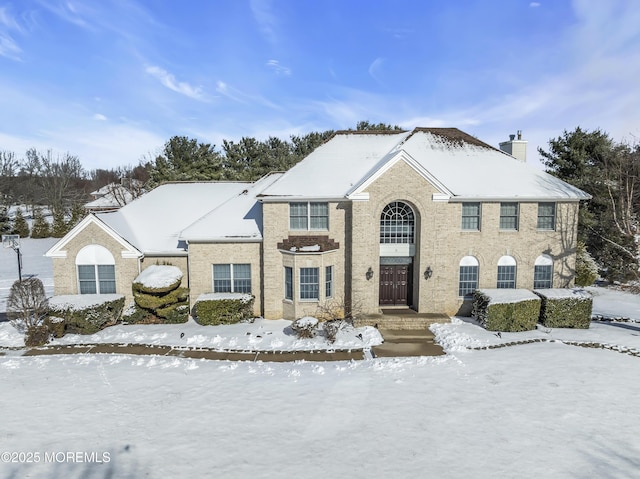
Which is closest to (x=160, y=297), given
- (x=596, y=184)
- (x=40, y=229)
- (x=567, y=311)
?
(x=567, y=311)

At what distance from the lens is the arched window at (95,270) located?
19.5 meters

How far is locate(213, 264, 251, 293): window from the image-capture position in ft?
65.8

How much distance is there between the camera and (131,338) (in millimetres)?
16906

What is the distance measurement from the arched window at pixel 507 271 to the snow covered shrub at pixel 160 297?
16.4 m

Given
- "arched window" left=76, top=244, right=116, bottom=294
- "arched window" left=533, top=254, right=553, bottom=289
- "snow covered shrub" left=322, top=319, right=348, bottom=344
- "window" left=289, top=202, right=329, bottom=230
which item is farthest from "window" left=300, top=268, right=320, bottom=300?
"arched window" left=533, top=254, right=553, bottom=289

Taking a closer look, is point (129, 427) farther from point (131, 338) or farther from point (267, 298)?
point (267, 298)

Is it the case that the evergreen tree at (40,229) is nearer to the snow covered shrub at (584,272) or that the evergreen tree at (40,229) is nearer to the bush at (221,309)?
the bush at (221,309)

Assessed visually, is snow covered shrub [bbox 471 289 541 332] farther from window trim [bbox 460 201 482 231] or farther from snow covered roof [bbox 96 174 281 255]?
snow covered roof [bbox 96 174 281 255]

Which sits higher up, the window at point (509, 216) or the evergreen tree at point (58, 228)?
the window at point (509, 216)

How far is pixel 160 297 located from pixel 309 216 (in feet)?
28.0

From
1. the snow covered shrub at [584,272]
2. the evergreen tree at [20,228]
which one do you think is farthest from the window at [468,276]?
the evergreen tree at [20,228]

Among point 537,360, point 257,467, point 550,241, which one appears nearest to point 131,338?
point 257,467

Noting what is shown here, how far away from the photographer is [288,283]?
19422 mm

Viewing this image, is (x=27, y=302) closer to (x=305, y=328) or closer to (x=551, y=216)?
(x=305, y=328)
